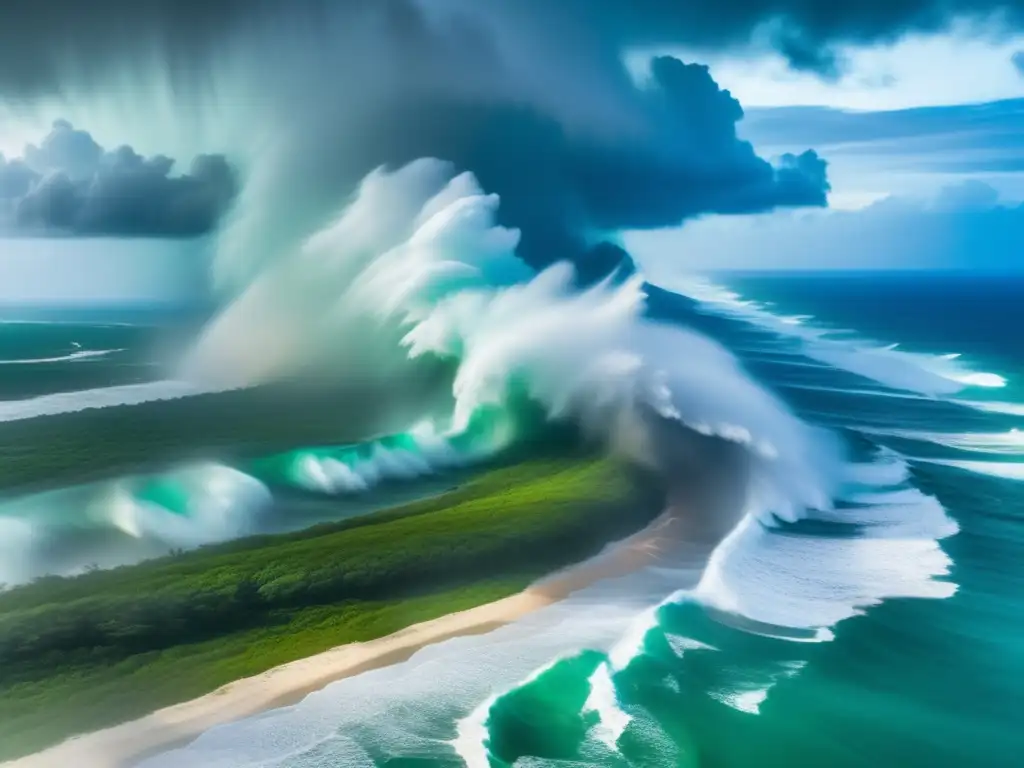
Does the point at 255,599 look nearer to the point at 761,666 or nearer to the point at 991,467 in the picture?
the point at 761,666

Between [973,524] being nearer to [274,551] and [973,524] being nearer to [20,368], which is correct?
[274,551]

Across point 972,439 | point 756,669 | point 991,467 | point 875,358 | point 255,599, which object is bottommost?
point 756,669

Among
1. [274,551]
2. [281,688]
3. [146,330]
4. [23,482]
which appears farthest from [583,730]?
[146,330]

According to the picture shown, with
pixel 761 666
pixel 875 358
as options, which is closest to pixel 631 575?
pixel 761 666

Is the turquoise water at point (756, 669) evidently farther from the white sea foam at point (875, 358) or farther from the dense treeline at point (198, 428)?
the white sea foam at point (875, 358)

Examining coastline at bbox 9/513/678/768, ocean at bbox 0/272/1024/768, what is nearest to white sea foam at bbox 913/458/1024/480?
ocean at bbox 0/272/1024/768

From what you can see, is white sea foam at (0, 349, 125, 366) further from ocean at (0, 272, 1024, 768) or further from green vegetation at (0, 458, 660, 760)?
ocean at (0, 272, 1024, 768)
